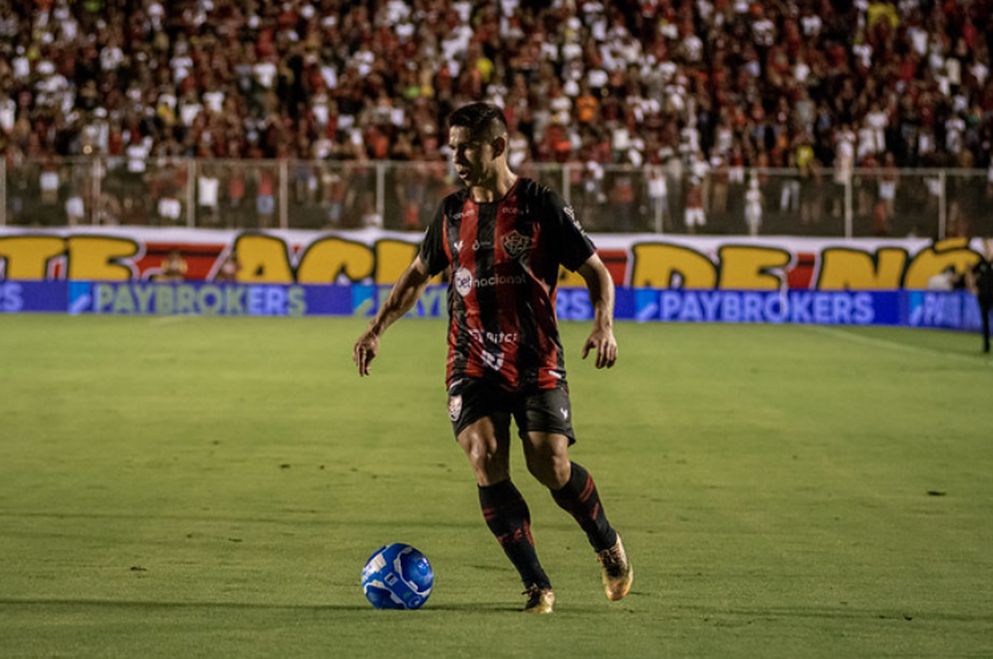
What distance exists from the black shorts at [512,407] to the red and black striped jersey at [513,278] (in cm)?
4

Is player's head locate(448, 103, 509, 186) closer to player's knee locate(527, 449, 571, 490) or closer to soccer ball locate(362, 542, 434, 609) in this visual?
player's knee locate(527, 449, 571, 490)

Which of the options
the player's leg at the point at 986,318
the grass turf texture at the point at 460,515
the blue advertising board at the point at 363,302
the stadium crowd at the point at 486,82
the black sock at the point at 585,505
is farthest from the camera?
the blue advertising board at the point at 363,302

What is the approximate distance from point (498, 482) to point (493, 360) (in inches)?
21.5

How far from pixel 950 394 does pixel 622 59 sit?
64.4 ft

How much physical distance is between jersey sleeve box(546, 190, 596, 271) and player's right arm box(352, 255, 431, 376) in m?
0.64

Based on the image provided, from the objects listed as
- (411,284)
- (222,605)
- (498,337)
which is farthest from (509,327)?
(222,605)

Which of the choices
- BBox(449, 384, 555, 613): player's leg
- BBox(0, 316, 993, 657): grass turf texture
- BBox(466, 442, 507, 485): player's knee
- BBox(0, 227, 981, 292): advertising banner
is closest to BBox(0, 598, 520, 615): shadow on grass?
BBox(0, 316, 993, 657): grass turf texture

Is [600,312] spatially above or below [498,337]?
above

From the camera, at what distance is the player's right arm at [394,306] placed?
23.8 ft

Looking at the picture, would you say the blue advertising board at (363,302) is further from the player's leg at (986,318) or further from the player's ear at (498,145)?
the player's ear at (498,145)

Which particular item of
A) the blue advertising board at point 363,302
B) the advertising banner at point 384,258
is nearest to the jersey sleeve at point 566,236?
the blue advertising board at point 363,302

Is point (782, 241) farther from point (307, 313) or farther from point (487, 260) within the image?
point (487, 260)

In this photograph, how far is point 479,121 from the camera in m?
6.86

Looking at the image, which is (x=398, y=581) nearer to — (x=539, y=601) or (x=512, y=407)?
(x=539, y=601)
